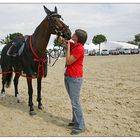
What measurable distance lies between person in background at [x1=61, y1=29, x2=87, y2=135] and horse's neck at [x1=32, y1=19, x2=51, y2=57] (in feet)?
3.73

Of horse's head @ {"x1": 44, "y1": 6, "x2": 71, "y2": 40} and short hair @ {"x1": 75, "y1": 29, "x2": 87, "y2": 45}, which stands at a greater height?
horse's head @ {"x1": 44, "y1": 6, "x2": 71, "y2": 40}

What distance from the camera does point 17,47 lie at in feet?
25.3

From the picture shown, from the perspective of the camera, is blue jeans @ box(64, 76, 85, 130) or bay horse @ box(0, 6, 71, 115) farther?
bay horse @ box(0, 6, 71, 115)

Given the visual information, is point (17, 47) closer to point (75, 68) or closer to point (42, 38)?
point (42, 38)

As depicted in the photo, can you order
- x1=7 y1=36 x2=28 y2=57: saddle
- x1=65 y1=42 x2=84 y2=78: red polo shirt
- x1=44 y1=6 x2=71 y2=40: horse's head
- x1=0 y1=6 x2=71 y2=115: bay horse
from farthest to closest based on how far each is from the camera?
1. x1=7 y1=36 x2=28 y2=57: saddle
2. x1=0 y1=6 x2=71 y2=115: bay horse
3. x1=44 y1=6 x2=71 y2=40: horse's head
4. x1=65 y1=42 x2=84 y2=78: red polo shirt

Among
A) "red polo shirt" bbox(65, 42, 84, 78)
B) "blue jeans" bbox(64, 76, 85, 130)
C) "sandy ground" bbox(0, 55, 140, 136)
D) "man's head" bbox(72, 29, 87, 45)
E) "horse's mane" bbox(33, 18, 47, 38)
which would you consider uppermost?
"horse's mane" bbox(33, 18, 47, 38)

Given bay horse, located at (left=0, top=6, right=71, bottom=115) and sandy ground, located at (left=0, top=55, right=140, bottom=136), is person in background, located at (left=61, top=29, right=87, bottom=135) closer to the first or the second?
sandy ground, located at (left=0, top=55, right=140, bottom=136)

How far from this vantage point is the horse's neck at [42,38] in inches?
266

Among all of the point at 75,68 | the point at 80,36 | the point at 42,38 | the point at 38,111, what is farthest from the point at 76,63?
the point at 38,111

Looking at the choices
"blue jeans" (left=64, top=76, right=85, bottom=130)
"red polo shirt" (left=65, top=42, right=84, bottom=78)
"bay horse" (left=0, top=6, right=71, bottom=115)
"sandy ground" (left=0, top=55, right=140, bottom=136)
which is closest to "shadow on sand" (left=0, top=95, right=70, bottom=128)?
"sandy ground" (left=0, top=55, right=140, bottom=136)

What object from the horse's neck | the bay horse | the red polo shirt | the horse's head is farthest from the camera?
the horse's neck

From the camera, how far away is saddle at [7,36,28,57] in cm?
726

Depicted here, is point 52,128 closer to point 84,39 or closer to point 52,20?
point 84,39

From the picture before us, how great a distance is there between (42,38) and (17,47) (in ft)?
3.79
